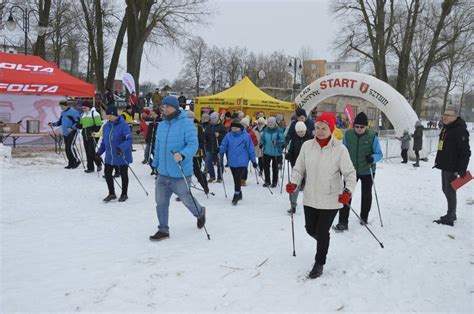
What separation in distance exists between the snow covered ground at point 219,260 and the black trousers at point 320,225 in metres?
0.29

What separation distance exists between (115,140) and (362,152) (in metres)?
4.20

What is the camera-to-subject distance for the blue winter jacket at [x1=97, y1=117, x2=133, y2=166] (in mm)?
7203

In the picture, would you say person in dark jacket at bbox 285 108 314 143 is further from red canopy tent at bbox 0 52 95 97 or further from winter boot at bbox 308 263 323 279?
red canopy tent at bbox 0 52 95 97

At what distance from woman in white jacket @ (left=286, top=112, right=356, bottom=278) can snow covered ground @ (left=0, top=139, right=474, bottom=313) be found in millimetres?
562

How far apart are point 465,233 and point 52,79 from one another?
42.7 feet

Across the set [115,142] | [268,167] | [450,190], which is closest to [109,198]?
[115,142]

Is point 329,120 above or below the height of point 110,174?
above

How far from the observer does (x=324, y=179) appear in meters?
4.18

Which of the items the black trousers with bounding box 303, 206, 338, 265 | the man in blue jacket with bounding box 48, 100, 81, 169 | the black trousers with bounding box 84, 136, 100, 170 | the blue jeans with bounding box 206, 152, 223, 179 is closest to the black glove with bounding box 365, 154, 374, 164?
the black trousers with bounding box 303, 206, 338, 265

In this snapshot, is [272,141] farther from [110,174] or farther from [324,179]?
[324,179]

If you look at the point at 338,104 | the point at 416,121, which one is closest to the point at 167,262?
the point at 416,121

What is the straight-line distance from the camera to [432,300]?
3885mm

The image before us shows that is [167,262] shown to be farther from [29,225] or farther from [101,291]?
[29,225]

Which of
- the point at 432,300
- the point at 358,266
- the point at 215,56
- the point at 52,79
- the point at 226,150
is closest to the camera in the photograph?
the point at 432,300
